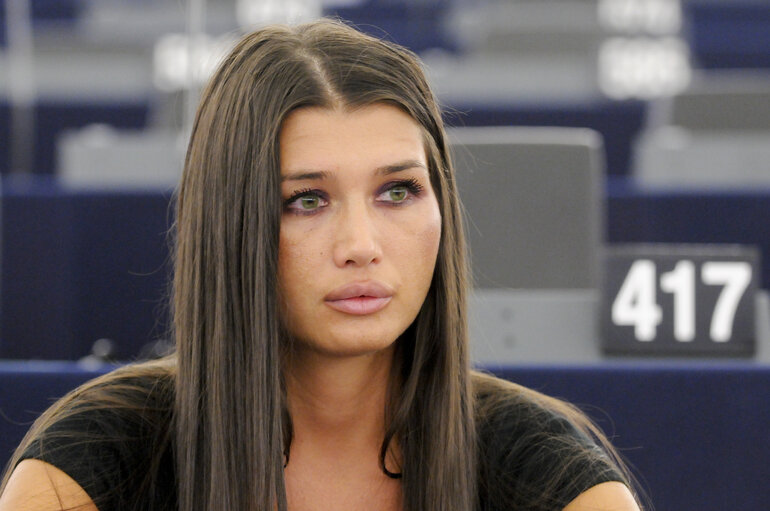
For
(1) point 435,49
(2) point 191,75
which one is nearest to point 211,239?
(2) point 191,75

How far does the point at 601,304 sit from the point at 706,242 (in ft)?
5.11

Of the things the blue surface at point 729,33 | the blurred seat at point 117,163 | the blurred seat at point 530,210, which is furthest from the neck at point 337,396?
the blue surface at point 729,33

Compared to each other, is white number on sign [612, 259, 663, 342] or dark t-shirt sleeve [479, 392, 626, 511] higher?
white number on sign [612, 259, 663, 342]

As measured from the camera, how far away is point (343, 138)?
1.34 m

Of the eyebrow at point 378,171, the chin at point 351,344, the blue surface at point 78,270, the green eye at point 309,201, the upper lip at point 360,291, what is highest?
the eyebrow at point 378,171

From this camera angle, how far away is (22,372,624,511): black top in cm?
137

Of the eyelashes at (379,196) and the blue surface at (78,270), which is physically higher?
the eyelashes at (379,196)

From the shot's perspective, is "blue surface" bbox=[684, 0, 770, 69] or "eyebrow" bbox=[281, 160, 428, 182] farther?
"blue surface" bbox=[684, 0, 770, 69]

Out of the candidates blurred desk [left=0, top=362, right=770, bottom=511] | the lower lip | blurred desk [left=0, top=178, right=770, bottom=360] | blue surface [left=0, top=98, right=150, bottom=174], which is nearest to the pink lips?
the lower lip

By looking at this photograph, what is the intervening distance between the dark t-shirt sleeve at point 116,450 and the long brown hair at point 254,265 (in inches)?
1.8

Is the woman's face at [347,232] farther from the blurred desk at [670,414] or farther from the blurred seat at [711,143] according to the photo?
the blurred seat at [711,143]

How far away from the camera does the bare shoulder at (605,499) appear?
139cm

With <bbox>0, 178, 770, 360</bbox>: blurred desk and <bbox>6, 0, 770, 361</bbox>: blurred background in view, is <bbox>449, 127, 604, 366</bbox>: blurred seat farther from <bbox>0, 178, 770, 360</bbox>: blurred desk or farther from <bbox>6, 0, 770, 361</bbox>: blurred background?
<bbox>0, 178, 770, 360</bbox>: blurred desk

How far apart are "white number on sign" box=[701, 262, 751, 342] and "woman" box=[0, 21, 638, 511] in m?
0.60
